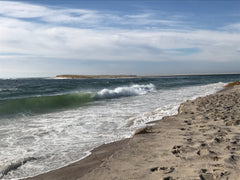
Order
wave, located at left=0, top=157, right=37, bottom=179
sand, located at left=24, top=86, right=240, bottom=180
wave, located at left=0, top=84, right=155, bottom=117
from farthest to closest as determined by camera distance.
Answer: wave, located at left=0, top=84, right=155, bottom=117 < wave, located at left=0, top=157, right=37, bottom=179 < sand, located at left=24, top=86, right=240, bottom=180

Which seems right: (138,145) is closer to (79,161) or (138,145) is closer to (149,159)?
(149,159)

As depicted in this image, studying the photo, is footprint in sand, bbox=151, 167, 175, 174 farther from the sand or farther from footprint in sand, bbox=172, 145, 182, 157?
footprint in sand, bbox=172, 145, 182, 157

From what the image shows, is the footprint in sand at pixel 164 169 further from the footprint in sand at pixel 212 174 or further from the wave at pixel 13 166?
the wave at pixel 13 166

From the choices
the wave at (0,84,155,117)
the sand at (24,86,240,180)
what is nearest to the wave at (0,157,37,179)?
the sand at (24,86,240,180)

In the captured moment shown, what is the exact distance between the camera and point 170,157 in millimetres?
3637

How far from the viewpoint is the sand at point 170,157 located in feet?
10.00

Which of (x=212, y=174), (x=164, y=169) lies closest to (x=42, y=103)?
(x=164, y=169)

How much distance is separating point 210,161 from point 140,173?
107cm

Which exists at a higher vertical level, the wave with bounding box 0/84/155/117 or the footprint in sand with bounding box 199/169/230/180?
the footprint in sand with bounding box 199/169/230/180

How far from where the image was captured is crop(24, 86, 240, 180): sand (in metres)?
3.05

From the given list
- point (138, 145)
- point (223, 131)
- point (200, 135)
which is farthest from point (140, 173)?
point (223, 131)

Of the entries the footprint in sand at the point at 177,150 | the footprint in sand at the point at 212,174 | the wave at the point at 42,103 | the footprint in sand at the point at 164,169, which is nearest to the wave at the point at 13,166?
the footprint in sand at the point at 164,169

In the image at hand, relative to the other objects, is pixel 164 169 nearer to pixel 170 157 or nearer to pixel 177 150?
pixel 170 157

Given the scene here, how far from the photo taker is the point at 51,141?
5770mm
